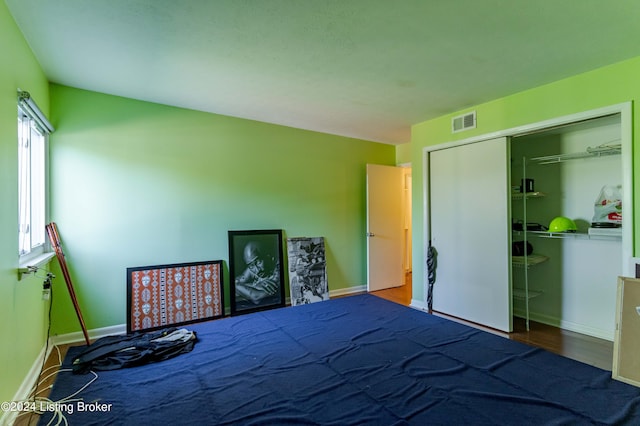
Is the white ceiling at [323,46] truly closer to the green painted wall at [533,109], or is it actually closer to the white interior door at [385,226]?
the green painted wall at [533,109]

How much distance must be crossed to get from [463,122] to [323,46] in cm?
214

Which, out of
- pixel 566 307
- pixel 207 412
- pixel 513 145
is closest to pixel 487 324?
pixel 566 307

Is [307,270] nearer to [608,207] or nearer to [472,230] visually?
[472,230]

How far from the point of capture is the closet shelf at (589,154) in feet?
8.94

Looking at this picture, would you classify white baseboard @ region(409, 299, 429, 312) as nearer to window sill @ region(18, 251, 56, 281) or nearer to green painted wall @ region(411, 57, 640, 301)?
green painted wall @ region(411, 57, 640, 301)

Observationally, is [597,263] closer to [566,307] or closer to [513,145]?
[566,307]

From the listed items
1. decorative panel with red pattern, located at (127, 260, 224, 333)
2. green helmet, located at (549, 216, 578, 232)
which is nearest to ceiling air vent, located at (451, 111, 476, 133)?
green helmet, located at (549, 216, 578, 232)

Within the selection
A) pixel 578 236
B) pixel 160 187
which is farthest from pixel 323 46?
pixel 578 236

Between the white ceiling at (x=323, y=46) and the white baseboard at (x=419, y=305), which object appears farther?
the white baseboard at (x=419, y=305)

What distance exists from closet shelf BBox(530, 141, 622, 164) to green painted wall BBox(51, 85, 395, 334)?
2.66m

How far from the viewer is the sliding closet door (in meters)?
3.21

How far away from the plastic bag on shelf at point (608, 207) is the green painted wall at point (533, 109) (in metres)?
0.57

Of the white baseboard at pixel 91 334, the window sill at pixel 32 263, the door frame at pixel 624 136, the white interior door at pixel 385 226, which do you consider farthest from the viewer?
the white interior door at pixel 385 226

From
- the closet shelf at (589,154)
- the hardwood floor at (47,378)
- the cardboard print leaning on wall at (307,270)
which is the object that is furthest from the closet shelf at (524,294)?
the hardwood floor at (47,378)
